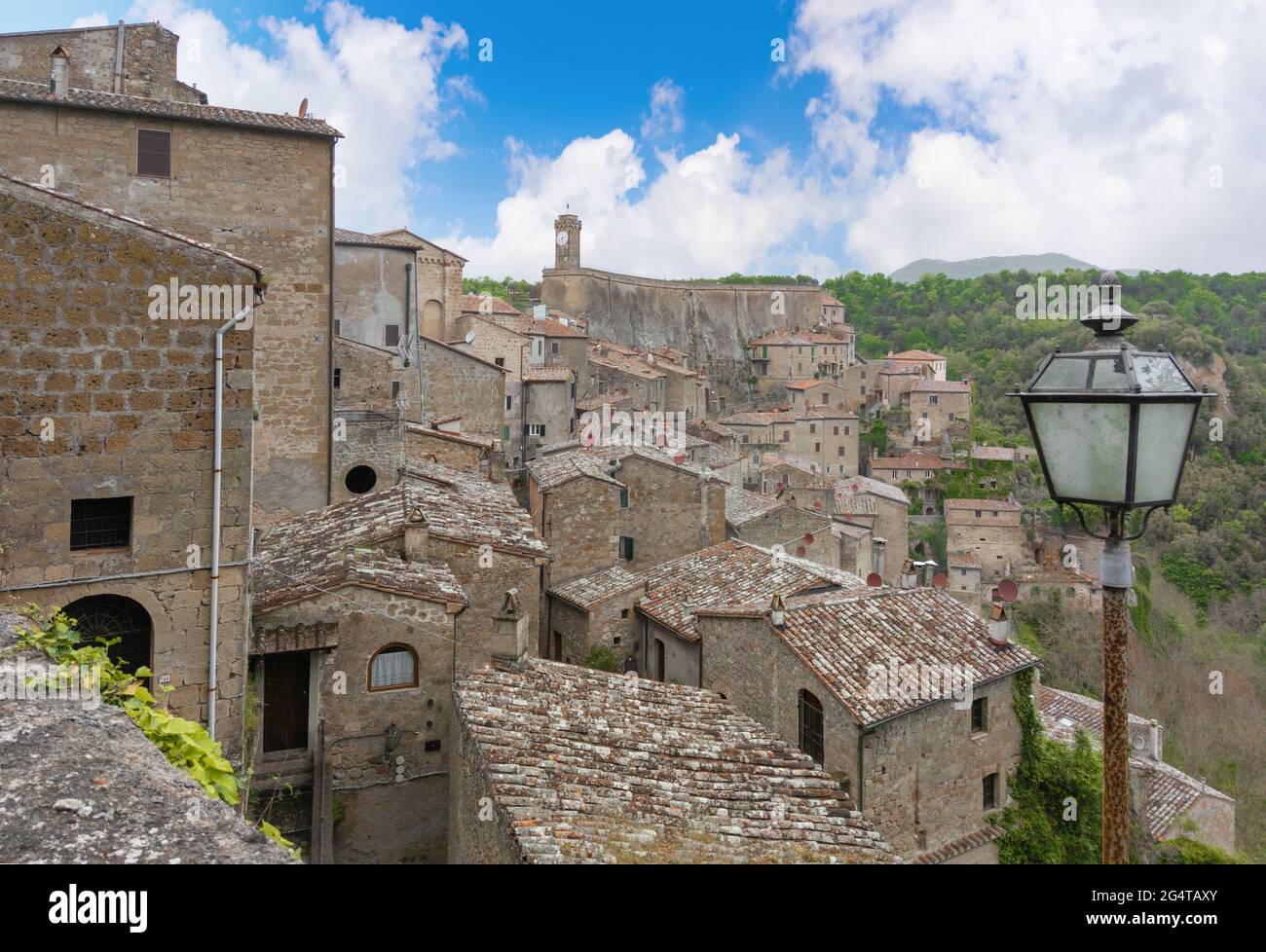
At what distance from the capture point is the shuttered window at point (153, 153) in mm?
14031

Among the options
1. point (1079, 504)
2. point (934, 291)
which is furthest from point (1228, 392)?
point (1079, 504)

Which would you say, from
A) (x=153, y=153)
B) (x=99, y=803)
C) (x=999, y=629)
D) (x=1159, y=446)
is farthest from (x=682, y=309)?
(x=99, y=803)

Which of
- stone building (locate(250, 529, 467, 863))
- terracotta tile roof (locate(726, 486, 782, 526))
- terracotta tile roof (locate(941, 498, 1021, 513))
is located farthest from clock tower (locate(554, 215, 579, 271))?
stone building (locate(250, 529, 467, 863))

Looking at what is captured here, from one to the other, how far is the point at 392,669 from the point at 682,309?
287ft

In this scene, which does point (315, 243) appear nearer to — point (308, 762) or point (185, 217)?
point (185, 217)

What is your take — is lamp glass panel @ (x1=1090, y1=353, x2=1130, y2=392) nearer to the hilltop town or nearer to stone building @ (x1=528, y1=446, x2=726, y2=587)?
the hilltop town

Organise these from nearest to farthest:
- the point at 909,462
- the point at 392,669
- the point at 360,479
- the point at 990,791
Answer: the point at 392,669 < the point at 990,791 < the point at 360,479 < the point at 909,462

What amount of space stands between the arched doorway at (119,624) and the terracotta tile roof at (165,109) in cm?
964

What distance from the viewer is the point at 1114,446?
2.95 meters

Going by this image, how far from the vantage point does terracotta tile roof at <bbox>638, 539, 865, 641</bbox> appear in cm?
1834

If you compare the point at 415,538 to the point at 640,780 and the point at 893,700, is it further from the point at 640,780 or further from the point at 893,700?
the point at 893,700

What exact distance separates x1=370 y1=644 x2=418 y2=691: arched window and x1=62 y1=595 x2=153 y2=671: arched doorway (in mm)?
3157
